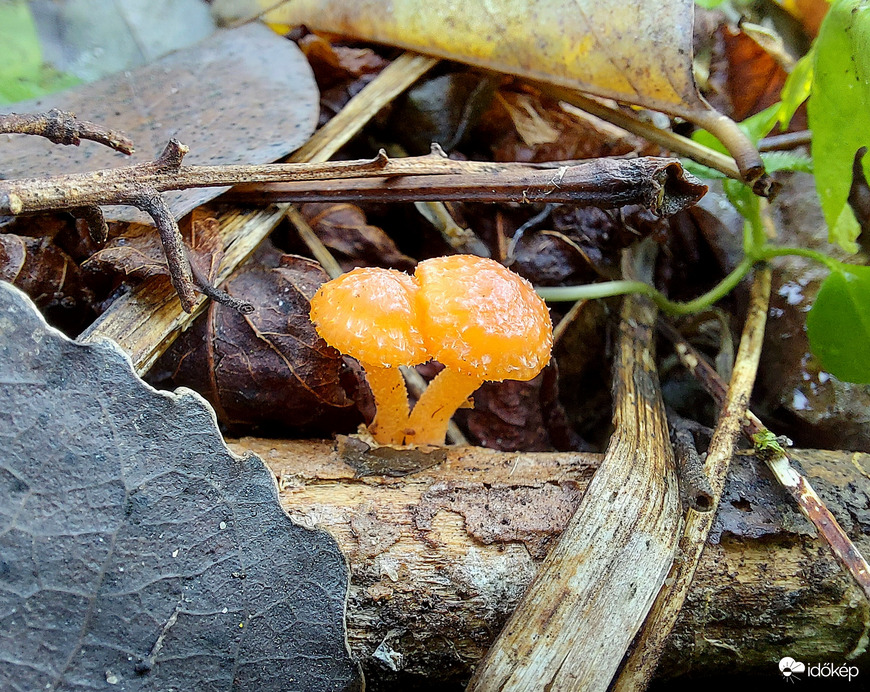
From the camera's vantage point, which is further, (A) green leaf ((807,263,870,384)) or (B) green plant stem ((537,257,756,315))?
(B) green plant stem ((537,257,756,315))

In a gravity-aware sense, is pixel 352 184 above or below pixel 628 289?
above

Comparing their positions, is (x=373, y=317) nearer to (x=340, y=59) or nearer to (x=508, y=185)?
(x=508, y=185)

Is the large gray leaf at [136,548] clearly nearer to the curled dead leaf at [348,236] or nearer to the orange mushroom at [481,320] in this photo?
the orange mushroom at [481,320]

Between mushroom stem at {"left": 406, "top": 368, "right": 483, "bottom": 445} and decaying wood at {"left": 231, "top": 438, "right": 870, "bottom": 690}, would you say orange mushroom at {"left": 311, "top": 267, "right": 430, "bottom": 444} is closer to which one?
mushroom stem at {"left": 406, "top": 368, "right": 483, "bottom": 445}

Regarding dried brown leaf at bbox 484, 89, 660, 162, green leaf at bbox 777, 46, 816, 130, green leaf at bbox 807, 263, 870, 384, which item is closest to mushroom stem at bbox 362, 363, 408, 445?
dried brown leaf at bbox 484, 89, 660, 162

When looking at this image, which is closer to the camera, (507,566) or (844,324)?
(507,566)

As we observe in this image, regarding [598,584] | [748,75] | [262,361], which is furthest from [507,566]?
[748,75]

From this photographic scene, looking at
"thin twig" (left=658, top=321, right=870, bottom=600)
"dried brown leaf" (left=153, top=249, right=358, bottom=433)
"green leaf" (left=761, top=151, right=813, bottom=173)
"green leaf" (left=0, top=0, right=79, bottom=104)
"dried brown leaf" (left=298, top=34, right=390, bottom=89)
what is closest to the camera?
"thin twig" (left=658, top=321, right=870, bottom=600)
